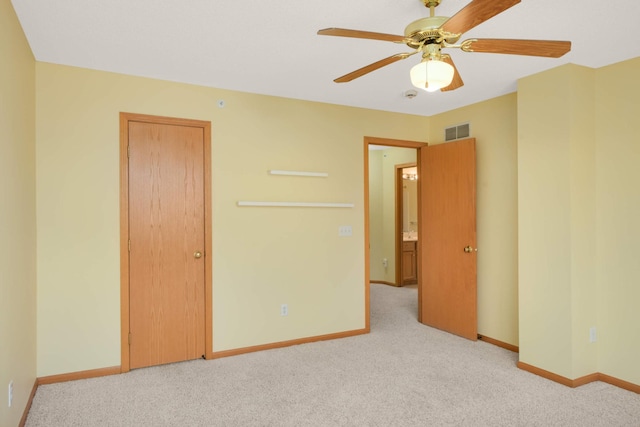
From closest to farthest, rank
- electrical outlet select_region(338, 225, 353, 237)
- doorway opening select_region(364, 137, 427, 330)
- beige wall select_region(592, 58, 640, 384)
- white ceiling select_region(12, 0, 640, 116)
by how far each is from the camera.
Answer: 1. white ceiling select_region(12, 0, 640, 116)
2. beige wall select_region(592, 58, 640, 384)
3. electrical outlet select_region(338, 225, 353, 237)
4. doorway opening select_region(364, 137, 427, 330)

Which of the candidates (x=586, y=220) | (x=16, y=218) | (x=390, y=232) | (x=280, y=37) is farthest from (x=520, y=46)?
(x=390, y=232)

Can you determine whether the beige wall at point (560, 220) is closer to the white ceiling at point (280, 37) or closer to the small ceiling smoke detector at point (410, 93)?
the white ceiling at point (280, 37)

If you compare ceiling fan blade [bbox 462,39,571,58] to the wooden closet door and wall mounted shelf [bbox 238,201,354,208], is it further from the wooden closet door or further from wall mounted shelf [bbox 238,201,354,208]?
the wooden closet door

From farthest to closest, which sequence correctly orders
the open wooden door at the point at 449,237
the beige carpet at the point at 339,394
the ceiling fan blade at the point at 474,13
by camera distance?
the open wooden door at the point at 449,237 < the beige carpet at the point at 339,394 < the ceiling fan blade at the point at 474,13

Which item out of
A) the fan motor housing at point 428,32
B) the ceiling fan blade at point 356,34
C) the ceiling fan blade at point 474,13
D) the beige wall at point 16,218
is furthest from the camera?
the beige wall at point 16,218

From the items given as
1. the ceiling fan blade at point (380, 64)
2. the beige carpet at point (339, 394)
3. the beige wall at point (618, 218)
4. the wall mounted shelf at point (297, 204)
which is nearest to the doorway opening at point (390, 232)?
the wall mounted shelf at point (297, 204)

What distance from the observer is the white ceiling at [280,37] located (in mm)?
2184

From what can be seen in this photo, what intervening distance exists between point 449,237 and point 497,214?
567 mm

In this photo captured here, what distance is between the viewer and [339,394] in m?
2.82

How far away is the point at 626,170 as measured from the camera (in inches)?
116

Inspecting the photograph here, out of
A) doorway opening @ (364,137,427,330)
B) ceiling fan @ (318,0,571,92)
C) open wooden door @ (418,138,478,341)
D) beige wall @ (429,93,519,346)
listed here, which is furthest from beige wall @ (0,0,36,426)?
doorway opening @ (364,137,427,330)

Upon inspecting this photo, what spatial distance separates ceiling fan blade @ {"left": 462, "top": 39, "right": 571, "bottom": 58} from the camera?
1843mm

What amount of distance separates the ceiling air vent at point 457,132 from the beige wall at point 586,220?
994mm

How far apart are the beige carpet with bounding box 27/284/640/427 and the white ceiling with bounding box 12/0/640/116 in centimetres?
241
